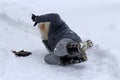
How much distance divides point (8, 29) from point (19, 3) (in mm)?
3014

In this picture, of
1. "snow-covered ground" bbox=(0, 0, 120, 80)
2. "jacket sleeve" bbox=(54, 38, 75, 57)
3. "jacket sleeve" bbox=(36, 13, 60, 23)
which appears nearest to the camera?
"snow-covered ground" bbox=(0, 0, 120, 80)

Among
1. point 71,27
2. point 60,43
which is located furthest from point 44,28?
point 71,27

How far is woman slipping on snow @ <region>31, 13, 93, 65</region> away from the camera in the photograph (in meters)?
5.69

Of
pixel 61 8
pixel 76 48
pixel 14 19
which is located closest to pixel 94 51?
pixel 76 48

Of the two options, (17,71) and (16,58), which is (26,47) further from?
(17,71)

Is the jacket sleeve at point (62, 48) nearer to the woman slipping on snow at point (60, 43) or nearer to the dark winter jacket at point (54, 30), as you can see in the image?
the woman slipping on snow at point (60, 43)

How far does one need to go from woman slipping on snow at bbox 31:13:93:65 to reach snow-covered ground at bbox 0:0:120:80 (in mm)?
134

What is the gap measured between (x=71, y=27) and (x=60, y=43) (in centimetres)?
239

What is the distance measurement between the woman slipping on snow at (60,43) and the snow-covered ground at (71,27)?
13cm

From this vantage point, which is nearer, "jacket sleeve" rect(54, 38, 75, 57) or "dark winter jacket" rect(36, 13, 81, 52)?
"jacket sleeve" rect(54, 38, 75, 57)

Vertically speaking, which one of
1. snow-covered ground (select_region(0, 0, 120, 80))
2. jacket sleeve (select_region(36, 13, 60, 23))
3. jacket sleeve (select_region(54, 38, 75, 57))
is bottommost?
snow-covered ground (select_region(0, 0, 120, 80))

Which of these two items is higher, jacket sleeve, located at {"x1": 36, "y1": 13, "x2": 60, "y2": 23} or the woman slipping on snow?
jacket sleeve, located at {"x1": 36, "y1": 13, "x2": 60, "y2": 23}

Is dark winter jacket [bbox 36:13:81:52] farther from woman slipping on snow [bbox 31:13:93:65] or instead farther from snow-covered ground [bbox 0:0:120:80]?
snow-covered ground [bbox 0:0:120:80]

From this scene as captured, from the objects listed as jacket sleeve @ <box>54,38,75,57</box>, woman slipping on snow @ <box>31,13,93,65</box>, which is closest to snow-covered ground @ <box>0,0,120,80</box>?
woman slipping on snow @ <box>31,13,93,65</box>
